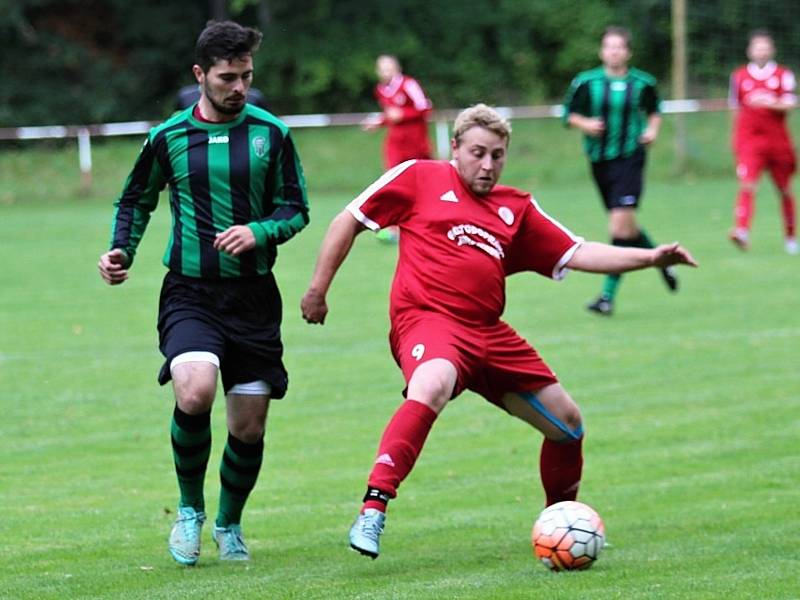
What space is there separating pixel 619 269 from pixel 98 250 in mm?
13827

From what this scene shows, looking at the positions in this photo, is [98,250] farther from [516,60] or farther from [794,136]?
[516,60]

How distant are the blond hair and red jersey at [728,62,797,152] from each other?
1172cm

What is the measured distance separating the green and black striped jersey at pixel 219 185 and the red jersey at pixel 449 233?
1.03ft

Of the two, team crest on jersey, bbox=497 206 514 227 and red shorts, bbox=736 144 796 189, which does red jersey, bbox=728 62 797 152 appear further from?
team crest on jersey, bbox=497 206 514 227

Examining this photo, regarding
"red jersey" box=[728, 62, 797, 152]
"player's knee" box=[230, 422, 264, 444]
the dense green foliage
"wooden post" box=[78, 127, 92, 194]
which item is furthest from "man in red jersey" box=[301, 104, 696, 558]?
the dense green foliage

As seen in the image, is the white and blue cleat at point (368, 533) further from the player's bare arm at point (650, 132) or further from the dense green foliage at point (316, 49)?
the dense green foliage at point (316, 49)

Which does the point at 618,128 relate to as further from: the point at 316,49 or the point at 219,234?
the point at 316,49

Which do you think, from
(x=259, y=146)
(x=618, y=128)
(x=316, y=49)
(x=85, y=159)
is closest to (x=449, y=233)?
(x=259, y=146)

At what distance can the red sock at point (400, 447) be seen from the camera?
18.2 ft

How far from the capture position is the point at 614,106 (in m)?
13.9

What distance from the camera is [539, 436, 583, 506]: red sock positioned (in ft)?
20.9

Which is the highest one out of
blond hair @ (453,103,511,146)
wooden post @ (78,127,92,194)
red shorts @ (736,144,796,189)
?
blond hair @ (453,103,511,146)

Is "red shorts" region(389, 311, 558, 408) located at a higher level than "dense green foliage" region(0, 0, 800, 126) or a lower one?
higher

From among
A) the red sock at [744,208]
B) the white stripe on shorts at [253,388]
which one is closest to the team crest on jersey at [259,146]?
the white stripe on shorts at [253,388]
